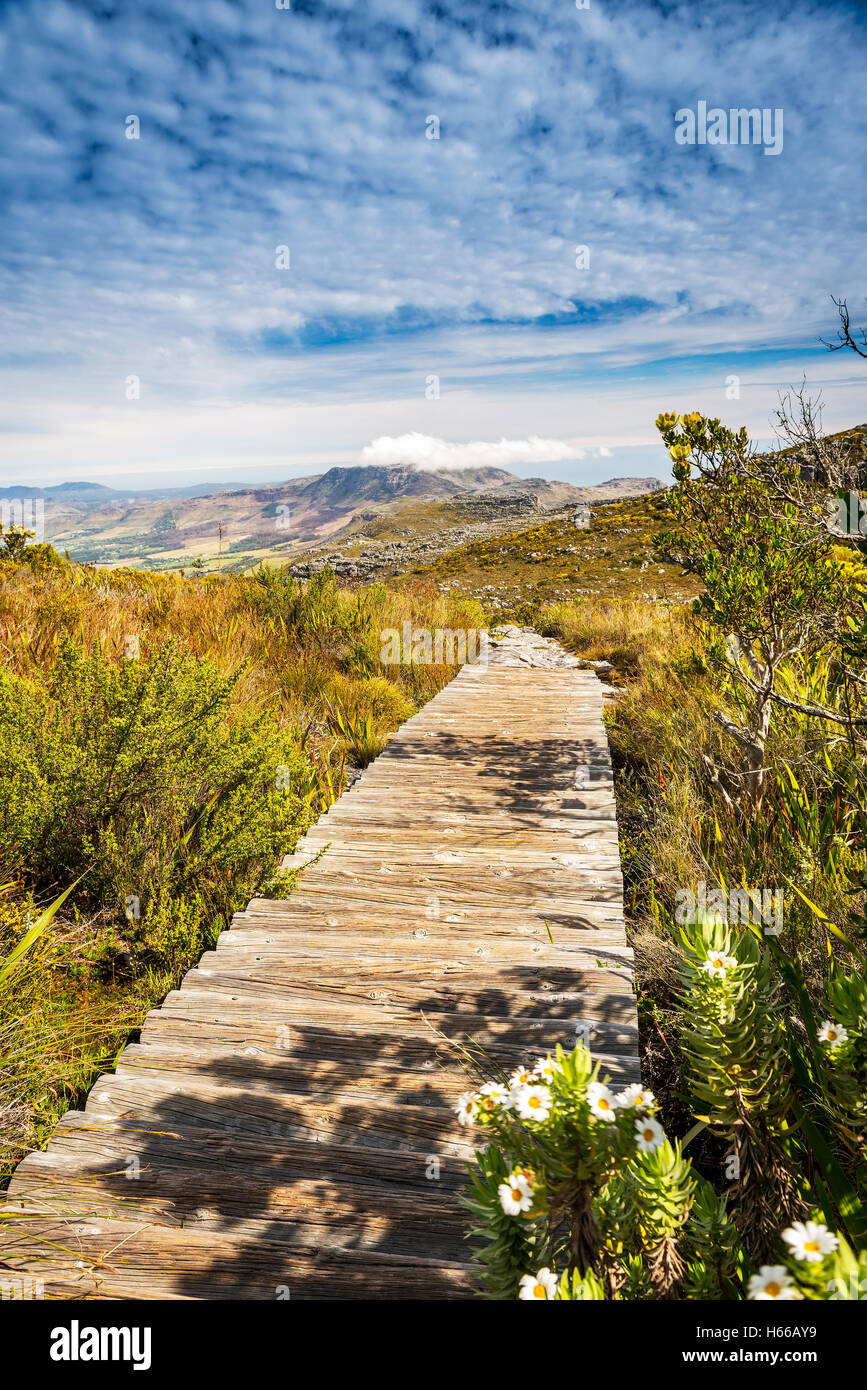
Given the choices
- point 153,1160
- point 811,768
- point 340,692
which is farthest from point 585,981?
point 340,692

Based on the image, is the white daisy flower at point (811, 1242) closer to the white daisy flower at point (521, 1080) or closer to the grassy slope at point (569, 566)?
the white daisy flower at point (521, 1080)

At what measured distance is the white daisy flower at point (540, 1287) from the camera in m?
0.85

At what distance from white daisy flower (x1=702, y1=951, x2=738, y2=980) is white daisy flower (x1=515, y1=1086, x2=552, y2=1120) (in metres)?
0.40

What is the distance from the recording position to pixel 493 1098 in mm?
1043

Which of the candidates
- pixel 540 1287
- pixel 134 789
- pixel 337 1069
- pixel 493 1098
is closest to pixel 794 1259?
pixel 540 1287

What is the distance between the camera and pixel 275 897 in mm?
3182

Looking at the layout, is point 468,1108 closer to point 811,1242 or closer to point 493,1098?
point 493,1098

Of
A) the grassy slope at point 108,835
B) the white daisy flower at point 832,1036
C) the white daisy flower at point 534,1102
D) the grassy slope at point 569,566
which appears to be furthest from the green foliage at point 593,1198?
the grassy slope at point 569,566

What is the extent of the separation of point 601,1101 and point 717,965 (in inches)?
13.0

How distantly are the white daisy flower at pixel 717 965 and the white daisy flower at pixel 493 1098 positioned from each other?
43 cm

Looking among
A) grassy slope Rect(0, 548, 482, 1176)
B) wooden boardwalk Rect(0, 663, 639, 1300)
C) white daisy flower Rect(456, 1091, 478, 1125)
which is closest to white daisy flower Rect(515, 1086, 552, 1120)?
white daisy flower Rect(456, 1091, 478, 1125)
